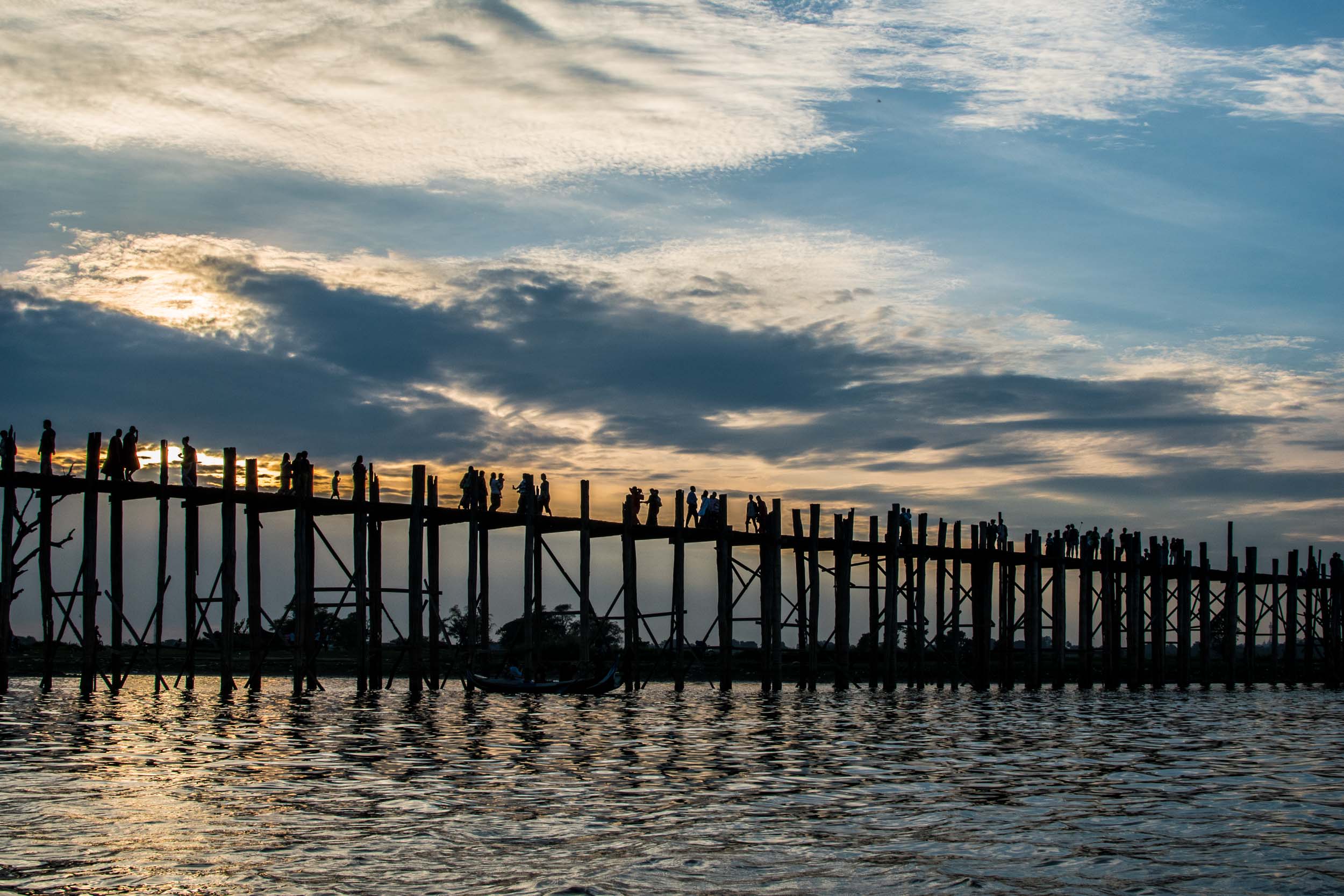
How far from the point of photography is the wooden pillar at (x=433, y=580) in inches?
1246

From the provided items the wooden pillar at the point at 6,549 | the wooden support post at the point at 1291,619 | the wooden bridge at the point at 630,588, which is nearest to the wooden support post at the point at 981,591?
the wooden bridge at the point at 630,588

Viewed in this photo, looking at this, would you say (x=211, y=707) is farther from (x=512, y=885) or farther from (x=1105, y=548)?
(x=1105, y=548)

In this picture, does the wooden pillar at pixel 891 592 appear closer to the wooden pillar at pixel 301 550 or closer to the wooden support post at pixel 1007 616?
the wooden support post at pixel 1007 616

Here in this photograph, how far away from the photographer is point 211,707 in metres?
29.2

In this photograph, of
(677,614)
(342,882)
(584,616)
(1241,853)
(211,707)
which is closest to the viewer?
(342,882)

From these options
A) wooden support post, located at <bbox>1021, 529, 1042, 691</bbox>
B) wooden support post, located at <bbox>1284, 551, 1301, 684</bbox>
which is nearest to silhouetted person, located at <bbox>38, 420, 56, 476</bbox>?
wooden support post, located at <bbox>1021, 529, 1042, 691</bbox>

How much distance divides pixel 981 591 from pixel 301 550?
72.3 ft

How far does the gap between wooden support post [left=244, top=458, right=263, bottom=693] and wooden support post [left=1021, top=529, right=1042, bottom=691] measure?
73.1 ft

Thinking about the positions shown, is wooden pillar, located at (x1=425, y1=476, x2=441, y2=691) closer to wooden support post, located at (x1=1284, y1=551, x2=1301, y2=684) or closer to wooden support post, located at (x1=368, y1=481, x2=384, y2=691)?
wooden support post, located at (x1=368, y1=481, x2=384, y2=691)

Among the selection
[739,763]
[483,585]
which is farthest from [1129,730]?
[483,585]

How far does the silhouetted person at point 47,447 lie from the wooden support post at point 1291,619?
158ft

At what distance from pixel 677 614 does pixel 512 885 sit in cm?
2519

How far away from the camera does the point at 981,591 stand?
138 feet

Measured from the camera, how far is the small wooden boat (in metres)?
34.0
